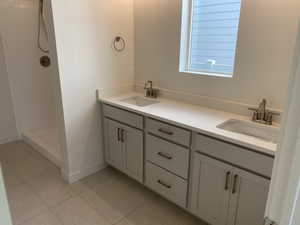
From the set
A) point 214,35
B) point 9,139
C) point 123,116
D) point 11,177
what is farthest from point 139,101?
point 9,139

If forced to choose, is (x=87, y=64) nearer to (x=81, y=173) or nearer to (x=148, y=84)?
(x=148, y=84)

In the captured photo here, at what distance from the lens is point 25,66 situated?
3238mm

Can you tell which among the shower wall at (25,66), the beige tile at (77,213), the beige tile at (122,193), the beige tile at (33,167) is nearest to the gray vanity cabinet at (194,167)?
the beige tile at (122,193)

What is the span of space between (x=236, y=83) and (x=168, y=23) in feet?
3.07

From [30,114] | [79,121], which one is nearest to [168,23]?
[79,121]

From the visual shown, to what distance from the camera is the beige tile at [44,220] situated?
187cm

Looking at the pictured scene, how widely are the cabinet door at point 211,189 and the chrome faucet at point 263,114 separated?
52 cm

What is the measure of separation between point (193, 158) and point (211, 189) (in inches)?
10.1

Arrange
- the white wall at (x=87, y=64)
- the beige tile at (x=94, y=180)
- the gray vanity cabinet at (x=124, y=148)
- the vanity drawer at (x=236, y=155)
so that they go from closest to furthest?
the vanity drawer at (x=236, y=155)
the white wall at (x=87, y=64)
the gray vanity cabinet at (x=124, y=148)
the beige tile at (x=94, y=180)

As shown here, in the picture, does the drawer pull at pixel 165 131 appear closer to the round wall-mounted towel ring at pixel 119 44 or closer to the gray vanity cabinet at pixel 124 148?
the gray vanity cabinet at pixel 124 148

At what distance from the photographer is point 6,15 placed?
9.66ft

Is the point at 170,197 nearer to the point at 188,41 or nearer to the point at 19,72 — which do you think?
the point at 188,41

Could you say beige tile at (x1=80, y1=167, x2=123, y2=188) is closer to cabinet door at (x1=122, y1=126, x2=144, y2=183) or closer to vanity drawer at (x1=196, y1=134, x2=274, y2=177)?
cabinet door at (x1=122, y1=126, x2=144, y2=183)

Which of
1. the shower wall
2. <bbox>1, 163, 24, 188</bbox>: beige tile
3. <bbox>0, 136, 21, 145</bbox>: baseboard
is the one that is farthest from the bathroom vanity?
<bbox>0, 136, 21, 145</bbox>: baseboard
